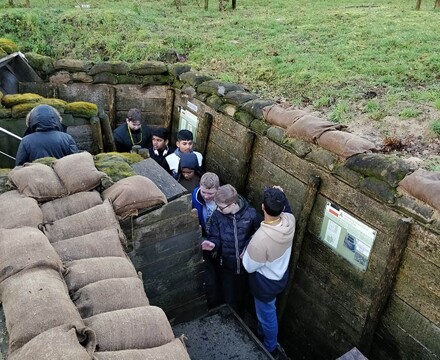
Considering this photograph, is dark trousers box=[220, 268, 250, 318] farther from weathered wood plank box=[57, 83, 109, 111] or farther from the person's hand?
weathered wood plank box=[57, 83, 109, 111]

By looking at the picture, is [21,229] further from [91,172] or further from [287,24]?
[287,24]

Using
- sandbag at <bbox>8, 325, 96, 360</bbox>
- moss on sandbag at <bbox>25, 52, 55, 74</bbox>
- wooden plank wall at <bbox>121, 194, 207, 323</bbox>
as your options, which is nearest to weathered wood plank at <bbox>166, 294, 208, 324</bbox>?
wooden plank wall at <bbox>121, 194, 207, 323</bbox>

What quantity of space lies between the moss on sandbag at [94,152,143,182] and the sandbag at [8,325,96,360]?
2.11 metres

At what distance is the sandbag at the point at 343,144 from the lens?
16.0 ft

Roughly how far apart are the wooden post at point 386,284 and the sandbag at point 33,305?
2981 millimetres

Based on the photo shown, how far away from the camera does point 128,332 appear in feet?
9.91

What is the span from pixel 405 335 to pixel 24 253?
3.66 meters

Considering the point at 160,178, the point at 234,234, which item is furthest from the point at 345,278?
the point at 160,178

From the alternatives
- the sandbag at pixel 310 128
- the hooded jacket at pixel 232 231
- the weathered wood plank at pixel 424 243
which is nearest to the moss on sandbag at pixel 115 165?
the hooded jacket at pixel 232 231

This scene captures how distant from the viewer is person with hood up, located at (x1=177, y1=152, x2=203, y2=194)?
6086mm

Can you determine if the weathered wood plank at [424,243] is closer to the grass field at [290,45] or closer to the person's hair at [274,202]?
the person's hair at [274,202]

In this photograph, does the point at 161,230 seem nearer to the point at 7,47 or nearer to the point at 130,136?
the point at 130,136

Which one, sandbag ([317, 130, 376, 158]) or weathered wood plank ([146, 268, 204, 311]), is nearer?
sandbag ([317, 130, 376, 158])

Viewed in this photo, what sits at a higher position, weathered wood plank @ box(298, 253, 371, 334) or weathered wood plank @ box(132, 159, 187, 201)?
weathered wood plank @ box(132, 159, 187, 201)
